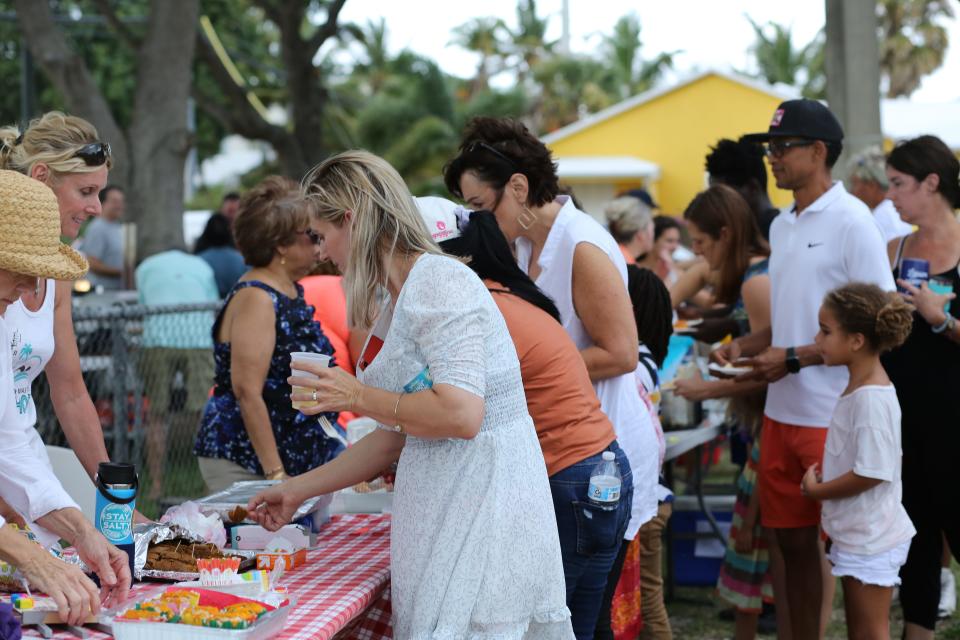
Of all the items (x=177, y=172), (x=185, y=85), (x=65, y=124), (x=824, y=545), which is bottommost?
(x=824, y=545)

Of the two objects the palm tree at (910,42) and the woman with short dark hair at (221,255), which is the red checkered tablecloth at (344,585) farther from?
the palm tree at (910,42)

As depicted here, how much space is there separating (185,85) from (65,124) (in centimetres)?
697

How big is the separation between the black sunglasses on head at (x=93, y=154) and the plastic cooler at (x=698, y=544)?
366 cm

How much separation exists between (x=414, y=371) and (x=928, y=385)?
259 cm

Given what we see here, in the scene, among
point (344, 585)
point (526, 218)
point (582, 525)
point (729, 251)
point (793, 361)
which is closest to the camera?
point (344, 585)

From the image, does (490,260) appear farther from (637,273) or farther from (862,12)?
(862,12)

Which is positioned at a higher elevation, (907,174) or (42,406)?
(907,174)

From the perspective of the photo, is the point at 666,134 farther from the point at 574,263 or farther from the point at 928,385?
the point at 574,263

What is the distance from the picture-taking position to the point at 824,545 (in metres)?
4.54

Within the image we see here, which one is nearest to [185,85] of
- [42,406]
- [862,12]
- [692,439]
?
[42,406]

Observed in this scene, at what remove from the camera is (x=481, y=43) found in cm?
4550

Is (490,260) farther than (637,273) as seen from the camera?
No

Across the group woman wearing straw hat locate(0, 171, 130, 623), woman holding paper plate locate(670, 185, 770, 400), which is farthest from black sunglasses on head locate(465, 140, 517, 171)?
woman holding paper plate locate(670, 185, 770, 400)

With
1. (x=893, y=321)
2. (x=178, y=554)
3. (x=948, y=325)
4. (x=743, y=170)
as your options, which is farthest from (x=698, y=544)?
(x=178, y=554)
